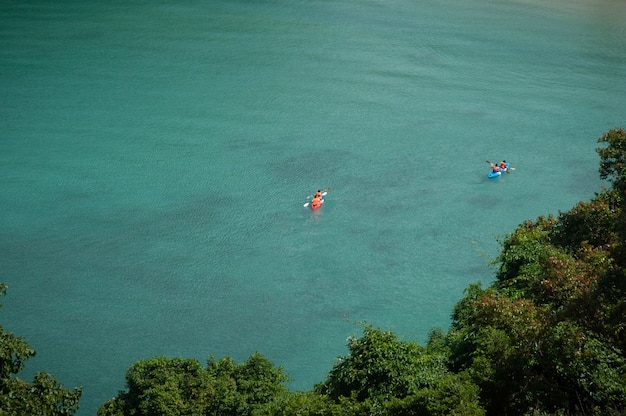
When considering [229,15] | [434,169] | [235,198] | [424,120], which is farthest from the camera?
[229,15]

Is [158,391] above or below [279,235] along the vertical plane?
below

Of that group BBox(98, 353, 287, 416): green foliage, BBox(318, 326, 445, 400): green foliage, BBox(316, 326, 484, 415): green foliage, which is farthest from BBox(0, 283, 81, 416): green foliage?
BBox(318, 326, 445, 400): green foliage

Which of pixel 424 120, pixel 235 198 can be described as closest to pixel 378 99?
pixel 424 120

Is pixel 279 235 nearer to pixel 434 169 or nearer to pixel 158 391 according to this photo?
pixel 434 169

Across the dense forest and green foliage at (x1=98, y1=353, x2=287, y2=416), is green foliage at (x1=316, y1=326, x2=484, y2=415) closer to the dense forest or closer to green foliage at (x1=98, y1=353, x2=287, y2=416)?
the dense forest

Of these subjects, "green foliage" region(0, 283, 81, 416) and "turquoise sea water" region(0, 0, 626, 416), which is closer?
"green foliage" region(0, 283, 81, 416)

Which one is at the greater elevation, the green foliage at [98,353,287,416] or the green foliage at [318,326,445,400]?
the green foliage at [98,353,287,416]

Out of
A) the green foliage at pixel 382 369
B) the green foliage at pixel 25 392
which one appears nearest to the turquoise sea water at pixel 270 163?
the green foliage at pixel 382 369
